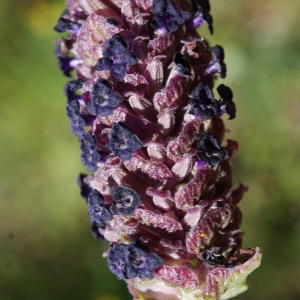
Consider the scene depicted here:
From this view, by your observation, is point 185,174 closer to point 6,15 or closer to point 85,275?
point 85,275

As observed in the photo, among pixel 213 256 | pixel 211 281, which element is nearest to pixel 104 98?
pixel 213 256

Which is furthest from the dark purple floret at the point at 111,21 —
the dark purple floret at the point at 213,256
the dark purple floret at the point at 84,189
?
the dark purple floret at the point at 213,256

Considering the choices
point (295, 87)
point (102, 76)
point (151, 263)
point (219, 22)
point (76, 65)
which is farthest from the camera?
point (219, 22)

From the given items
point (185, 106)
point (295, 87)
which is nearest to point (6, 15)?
point (295, 87)

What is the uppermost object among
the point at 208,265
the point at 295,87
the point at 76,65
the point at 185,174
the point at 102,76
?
the point at 295,87

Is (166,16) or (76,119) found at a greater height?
(166,16)

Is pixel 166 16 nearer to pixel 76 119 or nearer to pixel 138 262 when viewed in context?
pixel 76 119

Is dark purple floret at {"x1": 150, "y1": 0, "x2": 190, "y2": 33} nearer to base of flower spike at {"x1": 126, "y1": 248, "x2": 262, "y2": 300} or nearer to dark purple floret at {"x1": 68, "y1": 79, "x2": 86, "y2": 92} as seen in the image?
dark purple floret at {"x1": 68, "y1": 79, "x2": 86, "y2": 92}
